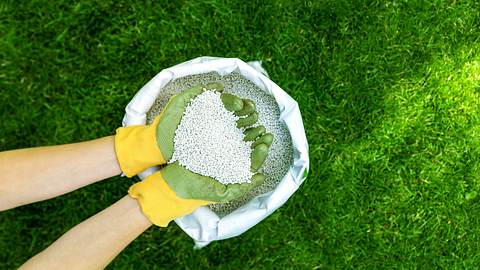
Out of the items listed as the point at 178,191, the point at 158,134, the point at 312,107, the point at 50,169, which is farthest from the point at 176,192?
the point at 312,107

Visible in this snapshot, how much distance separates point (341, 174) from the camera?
1347 millimetres

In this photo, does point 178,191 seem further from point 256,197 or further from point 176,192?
point 256,197

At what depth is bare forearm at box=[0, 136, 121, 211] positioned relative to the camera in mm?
1053

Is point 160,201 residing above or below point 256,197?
above

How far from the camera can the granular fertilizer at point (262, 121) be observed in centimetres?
122

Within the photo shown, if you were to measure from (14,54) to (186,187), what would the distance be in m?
0.59

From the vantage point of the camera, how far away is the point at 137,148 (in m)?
1.08

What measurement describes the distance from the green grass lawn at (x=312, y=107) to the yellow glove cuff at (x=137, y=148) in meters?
0.26

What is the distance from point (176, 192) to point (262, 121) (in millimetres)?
265

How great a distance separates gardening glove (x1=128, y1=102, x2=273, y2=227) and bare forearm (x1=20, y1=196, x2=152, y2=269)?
0.03 metres

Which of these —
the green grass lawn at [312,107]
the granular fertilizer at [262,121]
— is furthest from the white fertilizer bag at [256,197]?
the green grass lawn at [312,107]

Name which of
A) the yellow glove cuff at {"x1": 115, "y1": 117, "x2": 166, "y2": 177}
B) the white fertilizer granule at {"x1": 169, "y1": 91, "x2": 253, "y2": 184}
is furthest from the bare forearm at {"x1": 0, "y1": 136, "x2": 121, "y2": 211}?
the white fertilizer granule at {"x1": 169, "y1": 91, "x2": 253, "y2": 184}

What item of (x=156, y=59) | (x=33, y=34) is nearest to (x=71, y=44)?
(x=33, y=34)

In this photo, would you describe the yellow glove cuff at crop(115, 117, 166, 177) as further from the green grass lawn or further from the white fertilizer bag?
the green grass lawn
